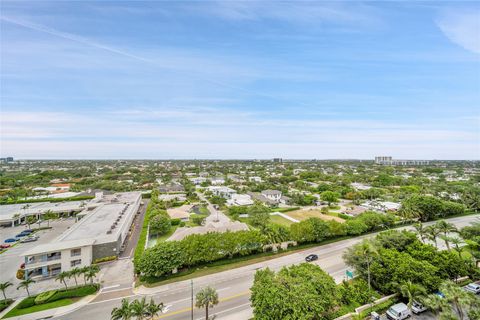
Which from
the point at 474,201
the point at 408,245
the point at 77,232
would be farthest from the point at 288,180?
the point at 77,232

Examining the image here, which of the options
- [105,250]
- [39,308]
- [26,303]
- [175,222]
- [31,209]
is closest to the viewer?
[39,308]

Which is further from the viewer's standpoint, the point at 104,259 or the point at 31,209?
the point at 31,209

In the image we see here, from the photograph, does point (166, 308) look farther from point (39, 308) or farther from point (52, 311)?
point (39, 308)

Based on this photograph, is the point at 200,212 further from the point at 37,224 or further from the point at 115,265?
the point at 37,224

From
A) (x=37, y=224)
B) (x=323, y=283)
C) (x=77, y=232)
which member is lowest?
(x=37, y=224)

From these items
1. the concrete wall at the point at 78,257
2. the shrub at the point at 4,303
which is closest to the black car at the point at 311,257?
the concrete wall at the point at 78,257

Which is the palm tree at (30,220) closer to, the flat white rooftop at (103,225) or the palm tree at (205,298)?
the flat white rooftop at (103,225)

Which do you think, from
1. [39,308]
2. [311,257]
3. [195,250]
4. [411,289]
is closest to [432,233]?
[411,289]
